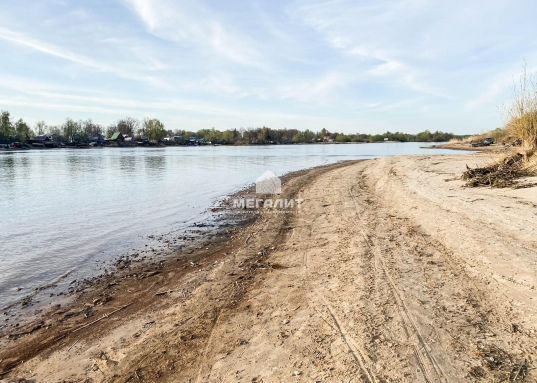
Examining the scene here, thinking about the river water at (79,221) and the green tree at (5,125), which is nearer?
the river water at (79,221)

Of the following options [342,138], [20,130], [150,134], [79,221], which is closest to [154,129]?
[150,134]

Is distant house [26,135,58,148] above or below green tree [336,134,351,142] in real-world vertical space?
below

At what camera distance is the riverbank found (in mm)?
3689

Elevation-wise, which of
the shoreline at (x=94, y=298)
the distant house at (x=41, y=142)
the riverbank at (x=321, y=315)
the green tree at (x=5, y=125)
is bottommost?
the shoreline at (x=94, y=298)

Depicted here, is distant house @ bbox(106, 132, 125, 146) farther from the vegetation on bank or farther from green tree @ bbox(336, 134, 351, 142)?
the vegetation on bank

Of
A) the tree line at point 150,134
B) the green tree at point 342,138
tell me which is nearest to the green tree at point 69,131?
the tree line at point 150,134

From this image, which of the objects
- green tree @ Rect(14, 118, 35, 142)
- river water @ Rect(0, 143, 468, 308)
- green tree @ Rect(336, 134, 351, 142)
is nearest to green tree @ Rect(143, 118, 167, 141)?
green tree @ Rect(14, 118, 35, 142)

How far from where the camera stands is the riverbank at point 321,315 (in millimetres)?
3689

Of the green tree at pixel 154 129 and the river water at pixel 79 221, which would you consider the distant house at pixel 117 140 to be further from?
the river water at pixel 79 221

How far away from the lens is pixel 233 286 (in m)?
6.33

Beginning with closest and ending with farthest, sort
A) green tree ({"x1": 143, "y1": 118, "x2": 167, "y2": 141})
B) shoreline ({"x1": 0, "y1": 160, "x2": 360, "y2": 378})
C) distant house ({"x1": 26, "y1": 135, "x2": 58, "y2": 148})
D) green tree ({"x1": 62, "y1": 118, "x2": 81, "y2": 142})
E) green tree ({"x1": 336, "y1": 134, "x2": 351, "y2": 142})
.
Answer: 1. shoreline ({"x1": 0, "y1": 160, "x2": 360, "y2": 378})
2. distant house ({"x1": 26, "y1": 135, "x2": 58, "y2": 148})
3. green tree ({"x1": 62, "y1": 118, "x2": 81, "y2": 142})
4. green tree ({"x1": 143, "y1": 118, "x2": 167, "y2": 141})
5. green tree ({"x1": 336, "y1": 134, "x2": 351, "y2": 142})

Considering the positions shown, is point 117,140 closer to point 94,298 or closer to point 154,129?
point 154,129

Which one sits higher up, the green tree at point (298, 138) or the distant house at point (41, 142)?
the green tree at point (298, 138)

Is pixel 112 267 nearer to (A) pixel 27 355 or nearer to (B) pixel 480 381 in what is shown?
(A) pixel 27 355
